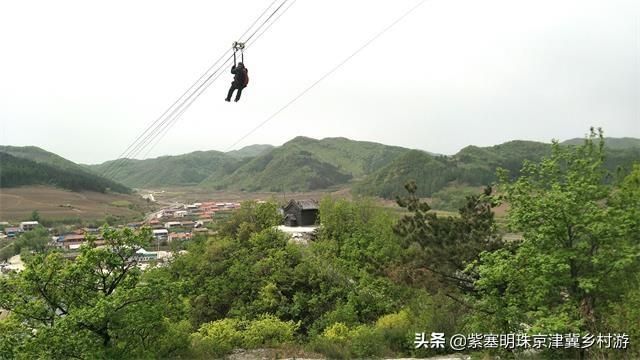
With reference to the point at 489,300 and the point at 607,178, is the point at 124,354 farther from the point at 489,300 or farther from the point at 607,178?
the point at 607,178

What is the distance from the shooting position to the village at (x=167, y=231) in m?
18.4

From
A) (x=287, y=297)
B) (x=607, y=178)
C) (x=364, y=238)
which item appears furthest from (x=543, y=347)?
(x=364, y=238)

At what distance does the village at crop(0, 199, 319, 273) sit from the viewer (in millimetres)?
18372

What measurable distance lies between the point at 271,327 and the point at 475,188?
12139cm

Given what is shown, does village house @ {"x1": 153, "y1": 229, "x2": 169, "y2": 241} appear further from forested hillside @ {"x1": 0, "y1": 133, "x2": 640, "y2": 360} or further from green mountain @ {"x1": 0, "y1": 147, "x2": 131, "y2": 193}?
forested hillside @ {"x1": 0, "y1": 133, "x2": 640, "y2": 360}

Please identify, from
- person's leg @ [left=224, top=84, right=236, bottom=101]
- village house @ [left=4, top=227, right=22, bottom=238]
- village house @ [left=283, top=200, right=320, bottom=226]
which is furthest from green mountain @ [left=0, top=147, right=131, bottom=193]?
person's leg @ [left=224, top=84, right=236, bottom=101]

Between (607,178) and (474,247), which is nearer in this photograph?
(607,178)

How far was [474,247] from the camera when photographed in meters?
20.2

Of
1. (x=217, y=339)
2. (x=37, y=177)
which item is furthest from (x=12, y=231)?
(x=217, y=339)

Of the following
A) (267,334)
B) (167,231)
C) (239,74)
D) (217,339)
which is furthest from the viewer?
(167,231)

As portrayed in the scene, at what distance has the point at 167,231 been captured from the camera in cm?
9381

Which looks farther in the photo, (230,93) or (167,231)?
(167,231)

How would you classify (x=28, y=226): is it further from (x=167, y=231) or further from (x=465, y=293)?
(x=465, y=293)

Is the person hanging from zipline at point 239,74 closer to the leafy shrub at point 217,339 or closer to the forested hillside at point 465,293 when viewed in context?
the forested hillside at point 465,293
